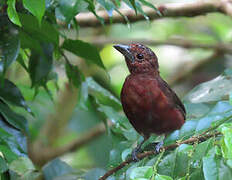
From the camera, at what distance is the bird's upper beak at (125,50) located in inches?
111

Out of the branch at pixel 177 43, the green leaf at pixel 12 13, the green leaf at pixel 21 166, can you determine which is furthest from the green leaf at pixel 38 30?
the branch at pixel 177 43

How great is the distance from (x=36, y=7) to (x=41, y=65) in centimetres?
74

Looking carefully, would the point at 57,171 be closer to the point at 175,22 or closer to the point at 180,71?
the point at 180,71

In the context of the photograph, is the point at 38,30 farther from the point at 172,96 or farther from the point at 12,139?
the point at 172,96

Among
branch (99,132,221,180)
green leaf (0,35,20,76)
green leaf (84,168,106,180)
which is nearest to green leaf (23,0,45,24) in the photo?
green leaf (0,35,20,76)

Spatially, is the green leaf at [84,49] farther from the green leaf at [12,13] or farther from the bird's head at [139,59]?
the green leaf at [12,13]

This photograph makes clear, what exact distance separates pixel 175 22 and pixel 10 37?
4.06m

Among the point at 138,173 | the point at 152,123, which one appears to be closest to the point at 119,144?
the point at 152,123

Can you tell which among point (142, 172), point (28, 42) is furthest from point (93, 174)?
point (142, 172)

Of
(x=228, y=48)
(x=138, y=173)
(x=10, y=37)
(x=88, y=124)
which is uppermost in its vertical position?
(x=10, y=37)

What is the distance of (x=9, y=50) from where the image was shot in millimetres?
2303

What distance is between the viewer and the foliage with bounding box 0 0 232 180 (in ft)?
5.84

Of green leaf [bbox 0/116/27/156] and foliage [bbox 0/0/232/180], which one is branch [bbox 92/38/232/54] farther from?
green leaf [bbox 0/116/27/156]

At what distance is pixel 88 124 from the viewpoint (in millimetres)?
5660
